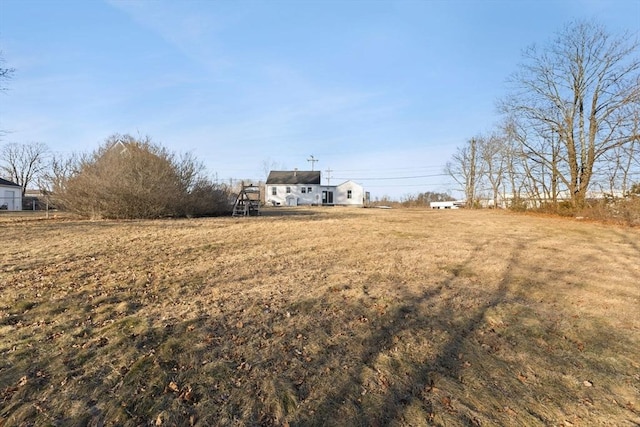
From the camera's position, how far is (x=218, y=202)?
63.2 feet

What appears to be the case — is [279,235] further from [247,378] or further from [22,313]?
[247,378]

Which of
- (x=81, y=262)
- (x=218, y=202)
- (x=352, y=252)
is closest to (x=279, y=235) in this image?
(x=352, y=252)

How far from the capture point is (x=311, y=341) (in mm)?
→ 3434

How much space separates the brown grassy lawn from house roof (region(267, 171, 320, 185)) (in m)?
43.7

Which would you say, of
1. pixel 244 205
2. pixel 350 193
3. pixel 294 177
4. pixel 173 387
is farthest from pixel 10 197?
pixel 173 387

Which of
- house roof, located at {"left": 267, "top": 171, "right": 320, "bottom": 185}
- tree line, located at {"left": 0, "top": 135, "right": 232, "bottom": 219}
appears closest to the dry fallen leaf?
tree line, located at {"left": 0, "top": 135, "right": 232, "bottom": 219}

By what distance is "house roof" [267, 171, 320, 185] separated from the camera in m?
50.4

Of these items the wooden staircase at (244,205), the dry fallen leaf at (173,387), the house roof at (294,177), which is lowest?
the dry fallen leaf at (173,387)

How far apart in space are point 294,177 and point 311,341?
48.2 m

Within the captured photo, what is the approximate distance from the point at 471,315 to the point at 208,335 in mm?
2974

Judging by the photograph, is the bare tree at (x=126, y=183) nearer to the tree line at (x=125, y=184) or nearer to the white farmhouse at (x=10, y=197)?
the tree line at (x=125, y=184)

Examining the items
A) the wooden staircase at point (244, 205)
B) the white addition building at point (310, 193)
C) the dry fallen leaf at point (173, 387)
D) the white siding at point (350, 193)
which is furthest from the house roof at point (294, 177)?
the dry fallen leaf at point (173, 387)

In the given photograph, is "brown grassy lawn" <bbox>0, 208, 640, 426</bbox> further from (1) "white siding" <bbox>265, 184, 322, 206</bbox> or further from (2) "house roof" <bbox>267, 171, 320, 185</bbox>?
(2) "house roof" <bbox>267, 171, 320, 185</bbox>

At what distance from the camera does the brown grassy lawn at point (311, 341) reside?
8.16ft
